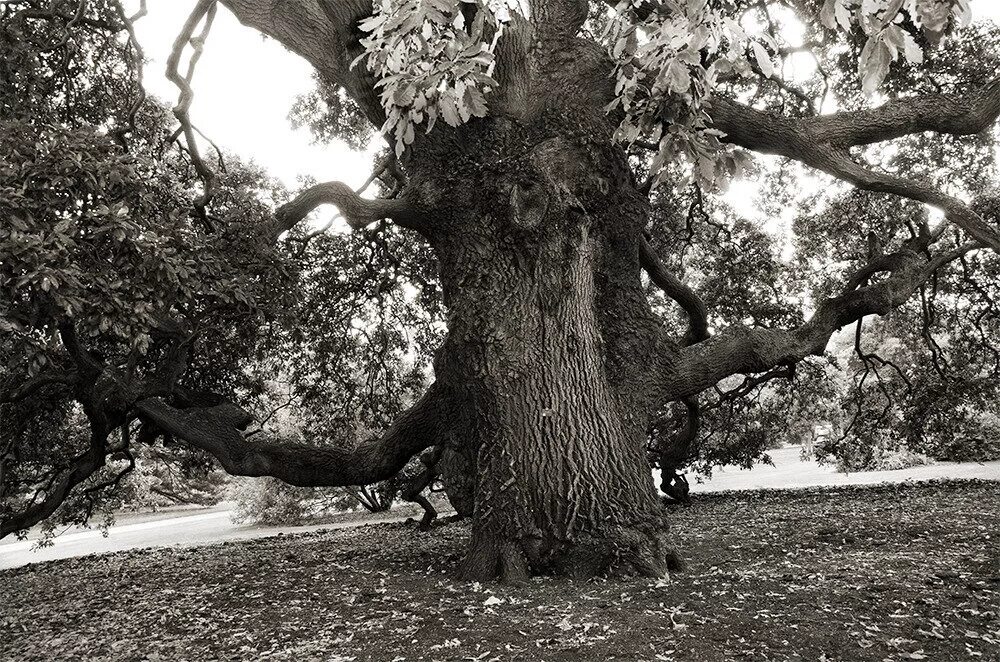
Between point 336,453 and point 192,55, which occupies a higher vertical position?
point 192,55

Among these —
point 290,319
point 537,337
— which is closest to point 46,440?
point 290,319

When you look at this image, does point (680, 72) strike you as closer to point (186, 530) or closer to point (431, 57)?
point (431, 57)

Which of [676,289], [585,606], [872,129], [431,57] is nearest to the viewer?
[431,57]

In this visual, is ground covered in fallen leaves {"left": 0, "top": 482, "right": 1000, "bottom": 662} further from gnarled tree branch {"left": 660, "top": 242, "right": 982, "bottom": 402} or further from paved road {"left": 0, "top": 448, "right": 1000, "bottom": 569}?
paved road {"left": 0, "top": 448, "right": 1000, "bottom": 569}

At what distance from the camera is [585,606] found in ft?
13.7

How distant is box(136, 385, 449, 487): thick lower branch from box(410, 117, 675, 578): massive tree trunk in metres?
0.88

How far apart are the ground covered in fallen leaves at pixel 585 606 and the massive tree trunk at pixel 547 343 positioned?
0.44m

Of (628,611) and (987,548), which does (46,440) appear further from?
(987,548)

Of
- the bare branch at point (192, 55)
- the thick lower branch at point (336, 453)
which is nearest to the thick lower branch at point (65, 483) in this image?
the thick lower branch at point (336, 453)

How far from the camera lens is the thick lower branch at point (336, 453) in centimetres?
719

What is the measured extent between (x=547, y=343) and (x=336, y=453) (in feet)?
10.3

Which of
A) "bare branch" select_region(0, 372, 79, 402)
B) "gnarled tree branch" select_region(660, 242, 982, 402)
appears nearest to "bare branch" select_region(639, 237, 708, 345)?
"gnarled tree branch" select_region(660, 242, 982, 402)

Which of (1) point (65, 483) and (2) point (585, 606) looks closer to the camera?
(2) point (585, 606)

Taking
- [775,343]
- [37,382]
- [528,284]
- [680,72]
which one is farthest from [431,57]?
[37,382]
